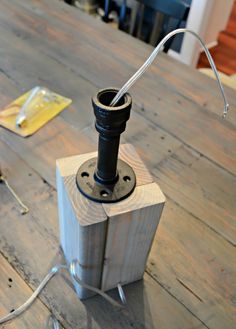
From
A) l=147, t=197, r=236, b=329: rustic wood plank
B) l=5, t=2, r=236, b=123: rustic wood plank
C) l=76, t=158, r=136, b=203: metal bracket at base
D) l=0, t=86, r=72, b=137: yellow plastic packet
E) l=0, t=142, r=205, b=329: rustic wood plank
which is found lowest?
l=0, t=142, r=205, b=329: rustic wood plank

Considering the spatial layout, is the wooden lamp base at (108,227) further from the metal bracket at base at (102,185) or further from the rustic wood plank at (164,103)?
the rustic wood plank at (164,103)

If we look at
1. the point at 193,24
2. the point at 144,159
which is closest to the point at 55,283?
the point at 144,159

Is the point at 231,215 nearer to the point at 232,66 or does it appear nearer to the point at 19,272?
the point at 19,272

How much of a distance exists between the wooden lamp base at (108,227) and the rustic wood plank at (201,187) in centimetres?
18

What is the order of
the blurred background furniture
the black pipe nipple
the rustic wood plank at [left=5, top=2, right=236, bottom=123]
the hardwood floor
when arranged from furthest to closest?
the hardwood floor, the blurred background furniture, the rustic wood plank at [left=5, top=2, right=236, bottom=123], the black pipe nipple

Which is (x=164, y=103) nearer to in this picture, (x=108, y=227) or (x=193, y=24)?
(x=108, y=227)

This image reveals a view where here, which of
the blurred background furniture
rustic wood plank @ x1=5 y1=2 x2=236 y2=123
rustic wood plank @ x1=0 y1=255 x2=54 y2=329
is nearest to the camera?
rustic wood plank @ x1=0 y1=255 x2=54 y2=329

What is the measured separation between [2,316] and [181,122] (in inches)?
22.6

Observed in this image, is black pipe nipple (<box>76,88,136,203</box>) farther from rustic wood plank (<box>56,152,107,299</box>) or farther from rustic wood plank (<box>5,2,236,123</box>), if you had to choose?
rustic wood plank (<box>5,2,236,123</box>)

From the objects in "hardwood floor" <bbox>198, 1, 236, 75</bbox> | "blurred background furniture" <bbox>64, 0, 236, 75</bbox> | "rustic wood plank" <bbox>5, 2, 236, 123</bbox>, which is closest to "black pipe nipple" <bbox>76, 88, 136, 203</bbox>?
"rustic wood plank" <bbox>5, 2, 236, 123</bbox>

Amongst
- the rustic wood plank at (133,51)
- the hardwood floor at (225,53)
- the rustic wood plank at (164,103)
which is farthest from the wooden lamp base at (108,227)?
the hardwood floor at (225,53)

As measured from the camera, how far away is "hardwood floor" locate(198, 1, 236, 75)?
244cm

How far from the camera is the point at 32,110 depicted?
84 cm

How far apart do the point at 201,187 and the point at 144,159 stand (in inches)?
5.3
